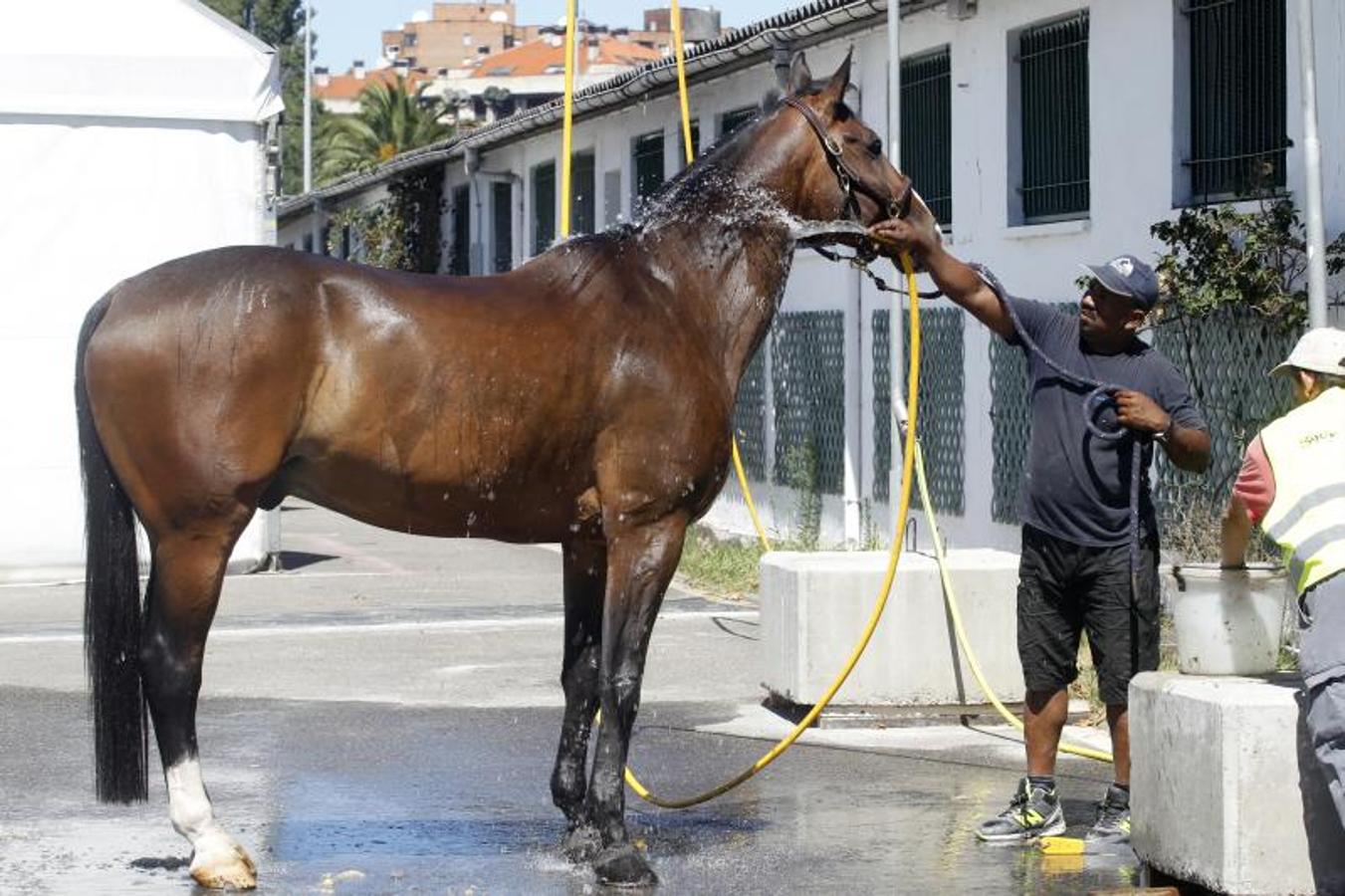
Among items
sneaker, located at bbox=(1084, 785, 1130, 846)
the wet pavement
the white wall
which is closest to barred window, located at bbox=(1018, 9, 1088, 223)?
the wet pavement

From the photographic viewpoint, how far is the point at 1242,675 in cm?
711

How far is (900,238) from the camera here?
7.66 metres

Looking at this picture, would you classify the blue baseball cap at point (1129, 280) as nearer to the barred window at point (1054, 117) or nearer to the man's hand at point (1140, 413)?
the man's hand at point (1140, 413)

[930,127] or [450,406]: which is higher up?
[930,127]

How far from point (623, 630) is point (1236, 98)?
734 centimetres

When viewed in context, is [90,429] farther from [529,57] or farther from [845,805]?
[529,57]

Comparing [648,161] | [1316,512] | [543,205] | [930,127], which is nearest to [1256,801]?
[1316,512]

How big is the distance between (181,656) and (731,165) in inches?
97.1

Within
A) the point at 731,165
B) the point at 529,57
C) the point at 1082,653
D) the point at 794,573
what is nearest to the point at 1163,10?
the point at 1082,653

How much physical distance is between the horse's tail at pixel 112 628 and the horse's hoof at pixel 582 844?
142cm

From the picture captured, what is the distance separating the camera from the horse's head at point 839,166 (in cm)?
767

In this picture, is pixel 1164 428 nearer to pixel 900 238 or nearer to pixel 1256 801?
pixel 900 238

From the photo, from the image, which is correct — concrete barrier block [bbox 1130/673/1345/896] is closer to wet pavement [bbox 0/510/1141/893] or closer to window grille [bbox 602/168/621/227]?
wet pavement [bbox 0/510/1141/893]

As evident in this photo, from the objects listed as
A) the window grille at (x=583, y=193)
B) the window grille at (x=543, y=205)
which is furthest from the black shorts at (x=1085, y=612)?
the window grille at (x=543, y=205)
